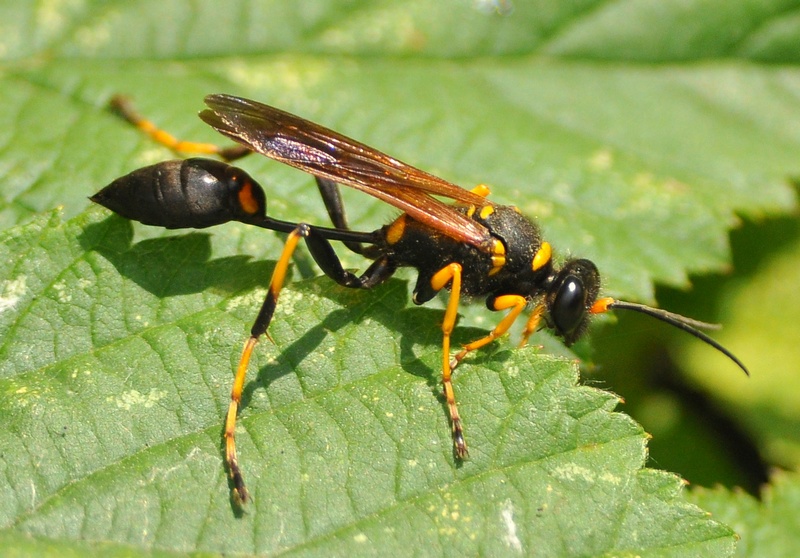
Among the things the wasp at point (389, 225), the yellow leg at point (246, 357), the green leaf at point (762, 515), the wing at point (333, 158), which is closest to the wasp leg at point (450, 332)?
the wasp at point (389, 225)

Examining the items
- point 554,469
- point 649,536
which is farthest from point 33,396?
point 649,536

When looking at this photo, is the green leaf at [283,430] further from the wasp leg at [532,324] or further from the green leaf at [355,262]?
the wasp leg at [532,324]

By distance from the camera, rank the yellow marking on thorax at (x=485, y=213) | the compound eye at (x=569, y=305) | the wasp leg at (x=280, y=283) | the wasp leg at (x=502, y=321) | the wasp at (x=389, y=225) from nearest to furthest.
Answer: the wasp leg at (x=280, y=283) < the wasp leg at (x=502, y=321) < the wasp at (x=389, y=225) < the compound eye at (x=569, y=305) < the yellow marking on thorax at (x=485, y=213)

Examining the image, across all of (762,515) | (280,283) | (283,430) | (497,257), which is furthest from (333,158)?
(762,515)

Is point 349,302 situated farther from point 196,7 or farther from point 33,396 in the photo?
point 196,7

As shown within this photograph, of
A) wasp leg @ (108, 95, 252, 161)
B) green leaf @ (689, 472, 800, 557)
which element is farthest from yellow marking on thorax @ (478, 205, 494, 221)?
green leaf @ (689, 472, 800, 557)

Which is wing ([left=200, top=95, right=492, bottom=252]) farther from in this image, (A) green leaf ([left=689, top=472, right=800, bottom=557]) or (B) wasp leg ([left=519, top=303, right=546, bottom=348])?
(A) green leaf ([left=689, top=472, right=800, bottom=557])
